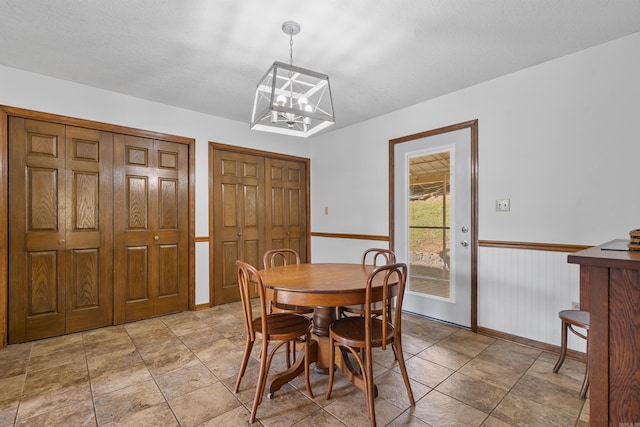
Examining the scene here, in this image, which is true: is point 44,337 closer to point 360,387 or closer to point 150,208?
point 150,208

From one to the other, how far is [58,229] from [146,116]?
1.42 m

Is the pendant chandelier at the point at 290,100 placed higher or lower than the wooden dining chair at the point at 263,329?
higher

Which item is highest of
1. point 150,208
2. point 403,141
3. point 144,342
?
point 403,141

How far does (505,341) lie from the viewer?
269 cm

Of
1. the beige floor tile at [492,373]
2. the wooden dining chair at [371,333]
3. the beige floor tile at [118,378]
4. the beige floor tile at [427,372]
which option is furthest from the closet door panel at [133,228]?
the beige floor tile at [492,373]

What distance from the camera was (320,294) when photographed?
170cm

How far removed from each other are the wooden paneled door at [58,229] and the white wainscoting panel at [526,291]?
3.76 m

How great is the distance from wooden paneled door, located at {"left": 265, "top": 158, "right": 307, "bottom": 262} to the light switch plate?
2737 mm

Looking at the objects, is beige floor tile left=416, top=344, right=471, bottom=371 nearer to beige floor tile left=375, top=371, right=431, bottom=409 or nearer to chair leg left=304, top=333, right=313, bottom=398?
beige floor tile left=375, top=371, right=431, bottom=409

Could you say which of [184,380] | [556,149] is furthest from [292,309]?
[556,149]

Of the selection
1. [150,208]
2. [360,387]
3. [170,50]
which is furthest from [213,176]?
[360,387]

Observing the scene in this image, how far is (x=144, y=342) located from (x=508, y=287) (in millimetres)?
3314

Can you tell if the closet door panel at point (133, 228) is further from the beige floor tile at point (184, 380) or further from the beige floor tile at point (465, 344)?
the beige floor tile at point (465, 344)

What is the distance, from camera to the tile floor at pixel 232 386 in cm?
168
